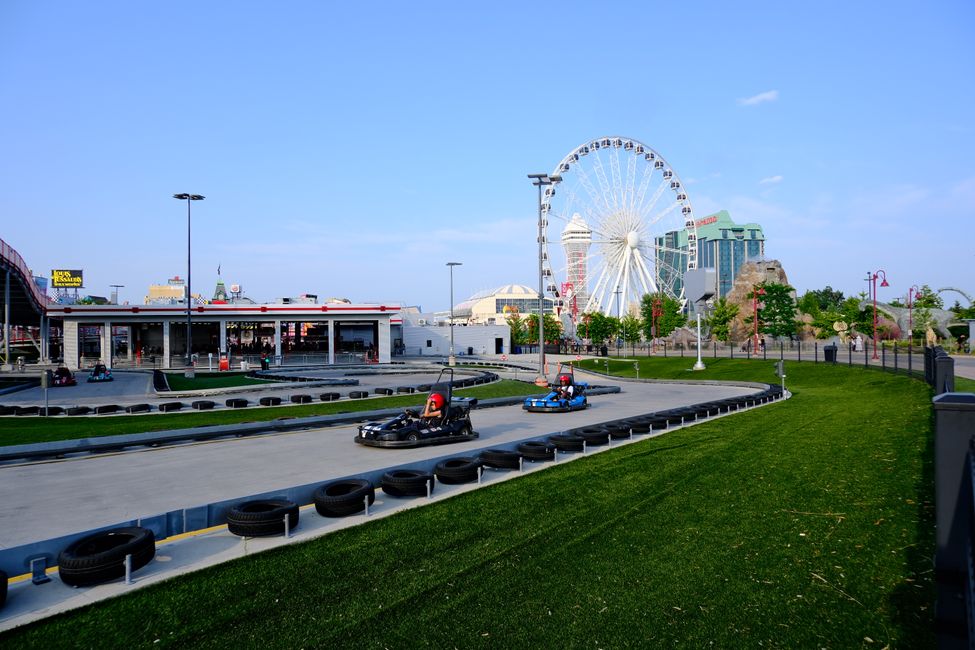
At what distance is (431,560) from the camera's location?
25.1 ft

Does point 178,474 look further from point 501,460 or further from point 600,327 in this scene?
point 600,327

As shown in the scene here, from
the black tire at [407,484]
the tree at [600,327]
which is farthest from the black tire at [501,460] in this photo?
the tree at [600,327]

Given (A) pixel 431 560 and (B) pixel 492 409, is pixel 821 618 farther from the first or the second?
(B) pixel 492 409

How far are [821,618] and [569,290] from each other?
84.6 meters

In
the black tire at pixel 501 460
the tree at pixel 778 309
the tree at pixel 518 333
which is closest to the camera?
the black tire at pixel 501 460

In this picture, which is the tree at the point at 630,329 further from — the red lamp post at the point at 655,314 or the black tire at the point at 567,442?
the black tire at the point at 567,442

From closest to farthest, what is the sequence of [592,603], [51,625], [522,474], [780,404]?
[51,625], [592,603], [522,474], [780,404]

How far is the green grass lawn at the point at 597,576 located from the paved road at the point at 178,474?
2835 millimetres

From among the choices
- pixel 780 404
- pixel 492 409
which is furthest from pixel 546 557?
pixel 780 404

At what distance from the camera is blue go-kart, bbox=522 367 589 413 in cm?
2272

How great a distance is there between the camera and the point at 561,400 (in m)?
22.9

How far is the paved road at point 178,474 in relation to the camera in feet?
31.3

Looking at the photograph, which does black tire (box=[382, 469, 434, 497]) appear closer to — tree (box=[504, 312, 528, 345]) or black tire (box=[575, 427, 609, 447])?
black tire (box=[575, 427, 609, 447])

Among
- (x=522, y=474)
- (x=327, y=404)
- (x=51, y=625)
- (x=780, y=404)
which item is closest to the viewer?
(x=51, y=625)
